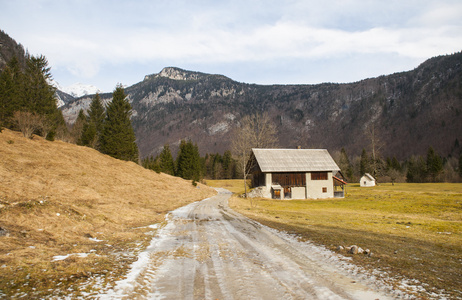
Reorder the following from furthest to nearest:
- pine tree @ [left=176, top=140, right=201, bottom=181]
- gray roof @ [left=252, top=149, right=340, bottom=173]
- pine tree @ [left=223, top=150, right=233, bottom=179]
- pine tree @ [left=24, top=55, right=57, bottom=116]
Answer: pine tree @ [left=223, top=150, right=233, bottom=179] → pine tree @ [left=176, top=140, right=201, bottom=181] → gray roof @ [left=252, top=149, right=340, bottom=173] → pine tree @ [left=24, top=55, right=57, bottom=116]

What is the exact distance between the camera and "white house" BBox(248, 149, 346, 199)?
44.0 meters

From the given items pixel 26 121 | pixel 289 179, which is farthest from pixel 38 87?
pixel 289 179

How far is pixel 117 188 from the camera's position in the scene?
28062 mm

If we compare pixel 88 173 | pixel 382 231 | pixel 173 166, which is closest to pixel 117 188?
pixel 88 173

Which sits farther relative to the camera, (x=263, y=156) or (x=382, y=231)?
(x=263, y=156)

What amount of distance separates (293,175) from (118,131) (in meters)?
32.8

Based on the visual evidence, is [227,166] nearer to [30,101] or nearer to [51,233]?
[30,101]

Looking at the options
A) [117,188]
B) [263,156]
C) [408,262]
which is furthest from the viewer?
[263,156]

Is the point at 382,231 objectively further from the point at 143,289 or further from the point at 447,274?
the point at 143,289

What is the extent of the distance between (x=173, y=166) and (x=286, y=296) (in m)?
78.7

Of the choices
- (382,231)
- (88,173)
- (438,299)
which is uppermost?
(88,173)

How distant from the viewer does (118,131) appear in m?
44.6

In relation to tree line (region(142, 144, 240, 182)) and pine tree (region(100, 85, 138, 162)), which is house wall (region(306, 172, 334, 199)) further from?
pine tree (region(100, 85, 138, 162))

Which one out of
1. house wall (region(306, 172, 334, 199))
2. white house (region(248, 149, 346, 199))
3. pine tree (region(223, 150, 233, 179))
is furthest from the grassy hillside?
pine tree (region(223, 150, 233, 179))
